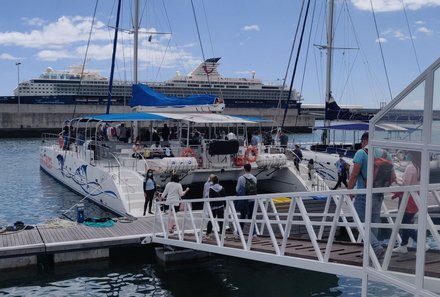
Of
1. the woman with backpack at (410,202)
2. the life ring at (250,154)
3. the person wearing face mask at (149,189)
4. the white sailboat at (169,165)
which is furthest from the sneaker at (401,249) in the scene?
the life ring at (250,154)

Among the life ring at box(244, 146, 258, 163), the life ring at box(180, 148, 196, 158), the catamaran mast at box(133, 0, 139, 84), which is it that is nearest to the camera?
the life ring at box(180, 148, 196, 158)

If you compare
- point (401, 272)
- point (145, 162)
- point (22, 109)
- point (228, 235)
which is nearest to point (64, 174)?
point (145, 162)

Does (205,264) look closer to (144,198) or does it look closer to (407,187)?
(144,198)

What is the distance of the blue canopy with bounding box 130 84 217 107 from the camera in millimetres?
21281

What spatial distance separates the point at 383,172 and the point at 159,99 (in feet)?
56.0

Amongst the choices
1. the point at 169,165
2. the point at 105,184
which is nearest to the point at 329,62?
the point at 169,165

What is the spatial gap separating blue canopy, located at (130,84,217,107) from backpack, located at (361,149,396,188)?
51.7 ft

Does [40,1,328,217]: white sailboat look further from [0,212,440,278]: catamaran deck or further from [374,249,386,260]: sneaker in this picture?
[374,249,386,260]: sneaker

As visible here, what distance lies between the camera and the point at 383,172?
5629mm

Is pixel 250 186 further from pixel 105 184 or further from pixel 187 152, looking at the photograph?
pixel 105 184

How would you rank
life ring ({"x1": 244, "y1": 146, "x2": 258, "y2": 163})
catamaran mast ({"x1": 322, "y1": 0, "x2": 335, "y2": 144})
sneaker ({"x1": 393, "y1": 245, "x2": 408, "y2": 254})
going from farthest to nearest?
catamaran mast ({"x1": 322, "y1": 0, "x2": 335, "y2": 144}) < life ring ({"x1": 244, "y1": 146, "x2": 258, "y2": 163}) < sneaker ({"x1": 393, "y1": 245, "x2": 408, "y2": 254})

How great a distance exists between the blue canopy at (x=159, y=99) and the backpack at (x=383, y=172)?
15750 mm

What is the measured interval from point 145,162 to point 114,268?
5.74 metres

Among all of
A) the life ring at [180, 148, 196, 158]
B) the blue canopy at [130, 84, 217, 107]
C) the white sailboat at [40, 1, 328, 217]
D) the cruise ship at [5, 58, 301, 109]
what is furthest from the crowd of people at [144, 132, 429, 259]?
the cruise ship at [5, 58, 301, 109]
